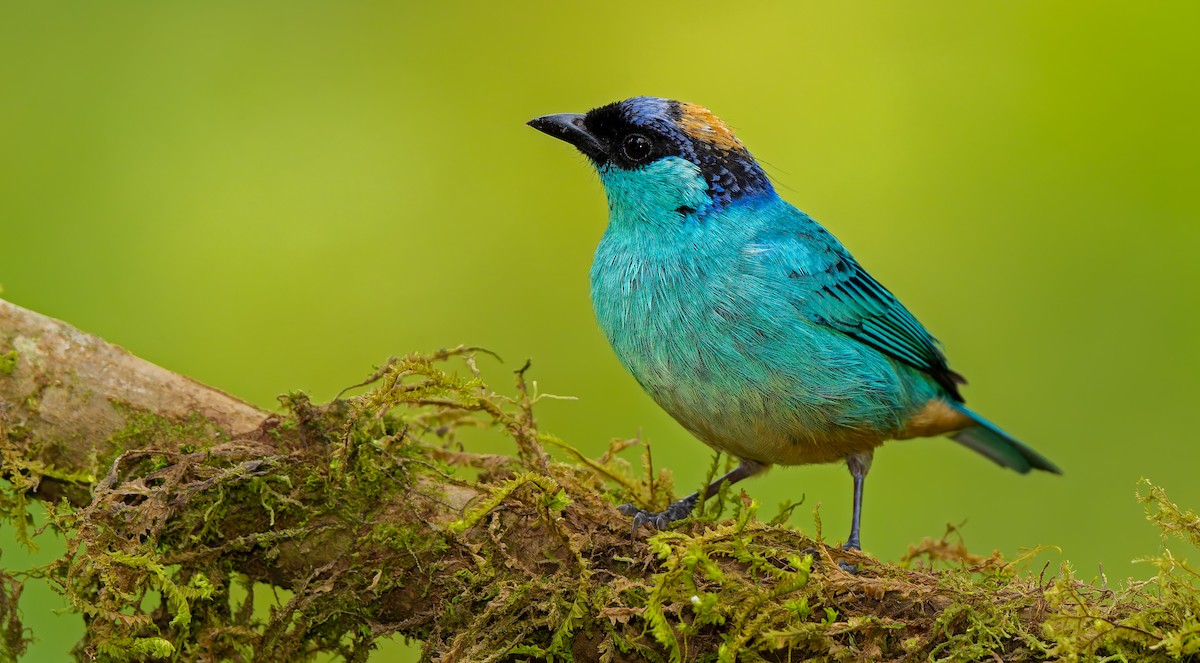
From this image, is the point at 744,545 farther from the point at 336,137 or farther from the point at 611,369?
the point at 336,137

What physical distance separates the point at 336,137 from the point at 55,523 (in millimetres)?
4612

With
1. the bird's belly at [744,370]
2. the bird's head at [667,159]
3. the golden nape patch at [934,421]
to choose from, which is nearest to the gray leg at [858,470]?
the bird's belly at [744,370]

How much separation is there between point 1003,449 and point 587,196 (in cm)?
316

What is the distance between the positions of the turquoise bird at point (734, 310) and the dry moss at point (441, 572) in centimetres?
54

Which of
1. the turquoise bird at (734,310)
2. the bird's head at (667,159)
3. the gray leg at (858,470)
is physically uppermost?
the bird's head at (667,159)

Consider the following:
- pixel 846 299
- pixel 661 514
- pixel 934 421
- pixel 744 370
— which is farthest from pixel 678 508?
pixel 934 421

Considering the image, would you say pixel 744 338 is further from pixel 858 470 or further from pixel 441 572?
pixel 441 572

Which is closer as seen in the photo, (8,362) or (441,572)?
(441,572)

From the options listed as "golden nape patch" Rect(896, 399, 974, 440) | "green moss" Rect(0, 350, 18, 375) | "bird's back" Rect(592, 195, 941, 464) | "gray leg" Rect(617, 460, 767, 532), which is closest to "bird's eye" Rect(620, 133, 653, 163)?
"bird's back" Rect(592, 195, 941, 464)

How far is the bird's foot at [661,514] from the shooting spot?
314 centimetres

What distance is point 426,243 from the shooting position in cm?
680

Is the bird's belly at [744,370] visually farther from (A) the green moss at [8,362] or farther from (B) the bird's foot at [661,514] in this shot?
(A) the green moss at [8,362]

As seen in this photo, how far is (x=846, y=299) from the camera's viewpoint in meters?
3.98

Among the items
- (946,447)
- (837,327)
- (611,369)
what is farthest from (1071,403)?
(837,327)
